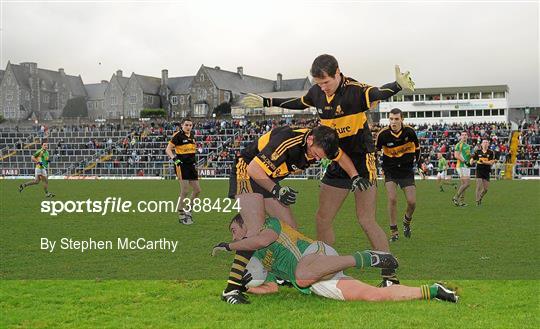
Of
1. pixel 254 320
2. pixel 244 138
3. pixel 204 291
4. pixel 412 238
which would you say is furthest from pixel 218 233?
pixel 244 138

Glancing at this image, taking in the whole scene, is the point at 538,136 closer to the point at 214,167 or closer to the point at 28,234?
the point at 214,167

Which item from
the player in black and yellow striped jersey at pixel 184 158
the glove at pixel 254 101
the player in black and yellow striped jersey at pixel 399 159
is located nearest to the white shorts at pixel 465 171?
the player in black and yellow striped jersey at pixel 399 159

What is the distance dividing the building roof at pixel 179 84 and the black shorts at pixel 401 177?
96509 millimetres

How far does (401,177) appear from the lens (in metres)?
12.2

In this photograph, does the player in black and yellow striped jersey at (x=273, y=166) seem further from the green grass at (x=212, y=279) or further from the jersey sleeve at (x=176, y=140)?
the jersey sleeve at (x=176, y=140)

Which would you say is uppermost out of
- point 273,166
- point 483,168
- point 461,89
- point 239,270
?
point 461,89

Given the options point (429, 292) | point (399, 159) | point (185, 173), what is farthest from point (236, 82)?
point (429, 292)

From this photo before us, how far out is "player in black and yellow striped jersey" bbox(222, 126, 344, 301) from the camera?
263 inches

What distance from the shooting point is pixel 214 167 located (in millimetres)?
45469

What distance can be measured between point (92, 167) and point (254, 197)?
46.0 metres

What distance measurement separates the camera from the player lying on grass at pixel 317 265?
6.56 meters

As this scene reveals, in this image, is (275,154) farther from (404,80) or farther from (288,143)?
(404,80)

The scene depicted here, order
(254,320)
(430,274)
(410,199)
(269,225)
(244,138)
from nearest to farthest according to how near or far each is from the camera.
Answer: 1. (254,320)
2. (269,225)
3. (430,274)
4. (410,199)
5. (244,138)

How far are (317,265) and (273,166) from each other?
1259mm
